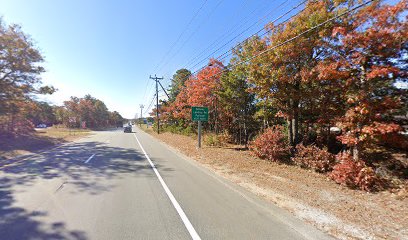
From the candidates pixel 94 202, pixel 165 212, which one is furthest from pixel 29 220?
pixel 165 212

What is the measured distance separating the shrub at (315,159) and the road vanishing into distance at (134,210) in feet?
15.4

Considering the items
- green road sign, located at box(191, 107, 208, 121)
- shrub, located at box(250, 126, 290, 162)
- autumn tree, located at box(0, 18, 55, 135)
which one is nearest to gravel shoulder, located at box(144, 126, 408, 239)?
shrub, located at box(250, 126, 290, 162)

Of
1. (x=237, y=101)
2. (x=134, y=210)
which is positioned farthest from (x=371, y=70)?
(x=237, y=101)

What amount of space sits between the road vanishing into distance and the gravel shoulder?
0.51 metres

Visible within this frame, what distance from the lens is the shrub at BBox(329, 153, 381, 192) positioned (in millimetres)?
7493

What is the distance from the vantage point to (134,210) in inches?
199

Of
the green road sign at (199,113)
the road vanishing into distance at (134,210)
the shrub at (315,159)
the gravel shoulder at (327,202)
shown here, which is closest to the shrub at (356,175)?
the gravel shoulder at (327,202)

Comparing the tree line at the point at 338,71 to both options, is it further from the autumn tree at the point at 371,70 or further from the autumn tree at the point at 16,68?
the autumn tree at the point at 16,68

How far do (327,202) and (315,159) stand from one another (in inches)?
186

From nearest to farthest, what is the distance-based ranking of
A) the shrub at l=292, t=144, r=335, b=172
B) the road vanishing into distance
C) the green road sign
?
1. the road vanishing into distance
2. the shrub at l=292, t=144, r=335, b=172
3. the green road sign

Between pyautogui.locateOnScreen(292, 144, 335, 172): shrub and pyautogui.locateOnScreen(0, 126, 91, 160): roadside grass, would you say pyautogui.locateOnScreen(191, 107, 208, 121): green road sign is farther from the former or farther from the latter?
pyautogui.locateOnScreen(0, 126, 91, 160): roadside grass

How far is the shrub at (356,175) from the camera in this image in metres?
7.49

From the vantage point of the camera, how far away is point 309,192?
698cm

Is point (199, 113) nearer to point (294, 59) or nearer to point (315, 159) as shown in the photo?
point (294, 59)
